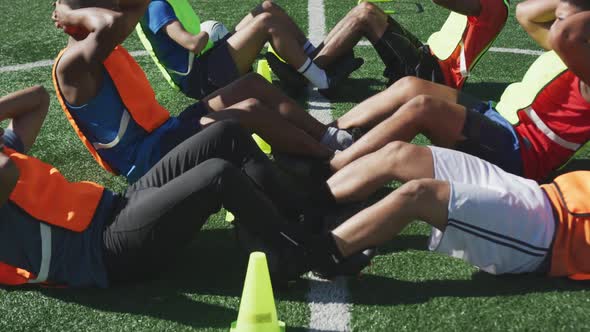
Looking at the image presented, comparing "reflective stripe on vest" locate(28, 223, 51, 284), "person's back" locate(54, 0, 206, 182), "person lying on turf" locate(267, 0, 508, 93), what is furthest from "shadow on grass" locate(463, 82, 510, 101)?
"reflective stripe on vest" locate(28, 223, 51, 284)

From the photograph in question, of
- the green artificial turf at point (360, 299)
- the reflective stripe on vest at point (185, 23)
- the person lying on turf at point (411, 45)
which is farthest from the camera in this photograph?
the person lying on turf at point (411, 45)

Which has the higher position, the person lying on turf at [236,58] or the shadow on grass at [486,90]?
the person lying on turf at [236,58]

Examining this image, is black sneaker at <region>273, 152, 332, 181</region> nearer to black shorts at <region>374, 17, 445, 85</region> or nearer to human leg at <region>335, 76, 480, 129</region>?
human leg at <region>335, 76, 480, 129</region>

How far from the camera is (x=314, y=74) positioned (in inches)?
249

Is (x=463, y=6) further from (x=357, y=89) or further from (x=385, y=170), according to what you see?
(x=385, y=170)

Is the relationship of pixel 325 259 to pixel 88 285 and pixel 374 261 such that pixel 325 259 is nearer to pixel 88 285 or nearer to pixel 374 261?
pixel 374 261

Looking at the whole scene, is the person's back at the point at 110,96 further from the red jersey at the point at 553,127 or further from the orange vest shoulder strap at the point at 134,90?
the red jersey at the point at 553,127

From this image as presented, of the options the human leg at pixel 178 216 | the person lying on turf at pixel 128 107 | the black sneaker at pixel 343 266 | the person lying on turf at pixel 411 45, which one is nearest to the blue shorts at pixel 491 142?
the person lying on turf at pixel 128 107

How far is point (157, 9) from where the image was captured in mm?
5797

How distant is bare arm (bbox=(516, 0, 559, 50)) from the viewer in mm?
4910

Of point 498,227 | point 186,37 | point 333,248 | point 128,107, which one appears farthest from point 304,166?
point 498,227

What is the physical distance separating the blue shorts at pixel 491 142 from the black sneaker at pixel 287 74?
2.13m

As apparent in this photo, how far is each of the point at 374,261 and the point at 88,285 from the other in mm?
1419

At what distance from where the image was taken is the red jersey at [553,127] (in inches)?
177
